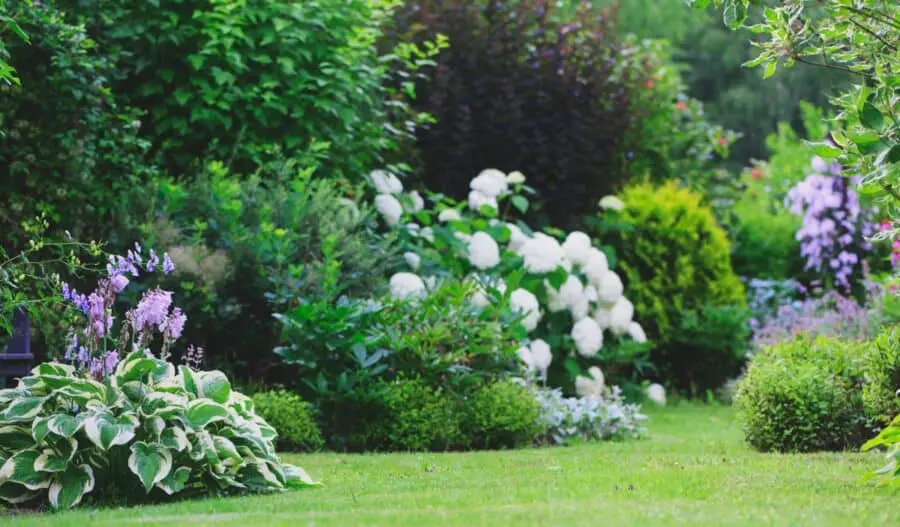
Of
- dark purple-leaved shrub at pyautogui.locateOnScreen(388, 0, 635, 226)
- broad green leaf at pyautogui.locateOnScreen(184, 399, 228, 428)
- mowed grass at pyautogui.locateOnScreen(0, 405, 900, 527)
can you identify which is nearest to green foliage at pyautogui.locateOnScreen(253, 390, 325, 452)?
mowed grass at pyautogui.locateOnScreen(0, 405, 900, 527)

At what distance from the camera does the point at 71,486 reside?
5301 mm

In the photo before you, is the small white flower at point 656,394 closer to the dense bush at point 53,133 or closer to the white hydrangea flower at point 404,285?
the white hydrangea flower at point 404,285

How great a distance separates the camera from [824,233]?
13.8 meters

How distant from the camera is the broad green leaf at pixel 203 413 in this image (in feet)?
18.4

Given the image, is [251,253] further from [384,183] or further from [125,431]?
[125,431]

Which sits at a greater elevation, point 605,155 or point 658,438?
point 605,155

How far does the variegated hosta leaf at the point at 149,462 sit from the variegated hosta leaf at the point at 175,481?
4 cm

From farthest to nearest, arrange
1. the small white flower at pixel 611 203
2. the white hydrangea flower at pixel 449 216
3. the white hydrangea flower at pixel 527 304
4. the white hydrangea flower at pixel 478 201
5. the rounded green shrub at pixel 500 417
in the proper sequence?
the small white flower at pixel 611 203 → the white hydrangea flower at pixel 478 201 → the white hydrangea flower at pixel 449 216 → the white hydrangea flower at pixel 527 304 → the rounded green shrub at pixel 500 417

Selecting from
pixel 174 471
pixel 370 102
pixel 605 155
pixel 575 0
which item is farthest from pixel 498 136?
pixel 575 0

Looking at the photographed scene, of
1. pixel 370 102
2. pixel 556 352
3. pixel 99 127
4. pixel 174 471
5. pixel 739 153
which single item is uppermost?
pixel 739 153

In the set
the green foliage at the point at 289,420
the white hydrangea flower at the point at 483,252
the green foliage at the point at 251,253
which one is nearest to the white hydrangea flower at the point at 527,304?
the white hydrangea flower at the point at 483,252

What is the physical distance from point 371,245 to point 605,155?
380 cm

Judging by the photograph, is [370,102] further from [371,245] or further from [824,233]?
[824,233]

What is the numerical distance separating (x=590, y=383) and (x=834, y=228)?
466 centimetres
